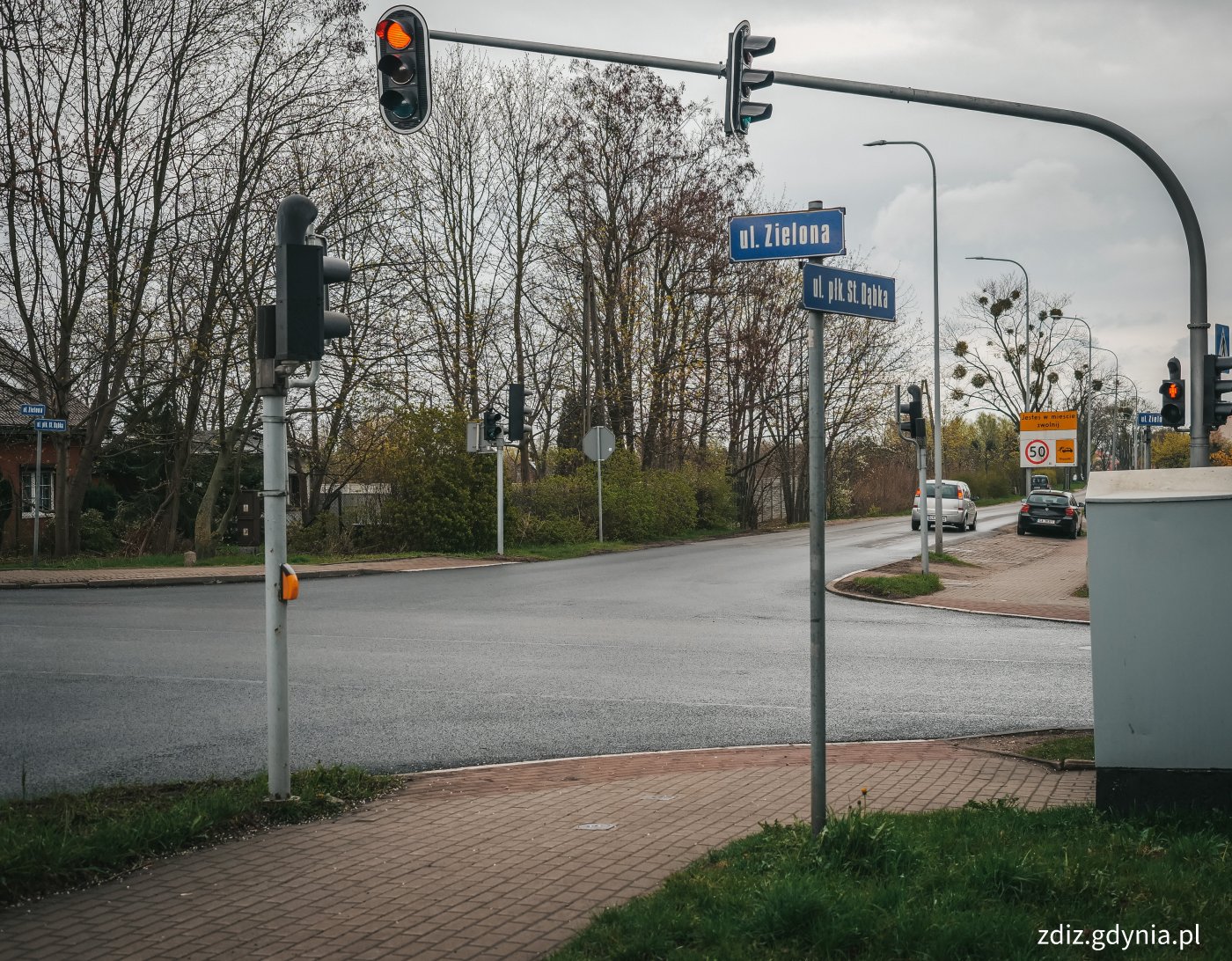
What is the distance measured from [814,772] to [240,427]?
26531 mm

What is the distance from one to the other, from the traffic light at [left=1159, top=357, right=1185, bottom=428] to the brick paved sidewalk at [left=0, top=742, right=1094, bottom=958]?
1163 cm

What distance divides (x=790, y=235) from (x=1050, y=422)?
1080 inches

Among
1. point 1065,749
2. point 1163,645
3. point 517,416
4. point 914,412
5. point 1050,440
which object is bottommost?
point 1065,749

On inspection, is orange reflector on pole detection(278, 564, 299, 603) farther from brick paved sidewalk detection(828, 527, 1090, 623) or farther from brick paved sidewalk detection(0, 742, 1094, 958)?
brick paved sidewalk detection(828, 527, 1090, 623)

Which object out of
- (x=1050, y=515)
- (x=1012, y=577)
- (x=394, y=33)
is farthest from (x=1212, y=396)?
(x=1050, y=515)

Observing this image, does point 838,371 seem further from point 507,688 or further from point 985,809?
point 985,809

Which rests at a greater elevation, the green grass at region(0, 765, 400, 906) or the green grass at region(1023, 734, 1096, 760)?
the green grass at region(0, 765, 400, 906)

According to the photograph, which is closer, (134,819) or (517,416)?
(134,819)

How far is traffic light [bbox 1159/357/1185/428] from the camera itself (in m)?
17.7

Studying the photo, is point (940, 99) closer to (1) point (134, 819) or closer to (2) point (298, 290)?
(2) point (298, 290)

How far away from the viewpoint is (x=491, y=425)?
28.2 meters

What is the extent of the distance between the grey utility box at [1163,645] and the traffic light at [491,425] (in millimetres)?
23064

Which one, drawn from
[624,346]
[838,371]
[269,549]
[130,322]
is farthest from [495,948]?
[838,371]

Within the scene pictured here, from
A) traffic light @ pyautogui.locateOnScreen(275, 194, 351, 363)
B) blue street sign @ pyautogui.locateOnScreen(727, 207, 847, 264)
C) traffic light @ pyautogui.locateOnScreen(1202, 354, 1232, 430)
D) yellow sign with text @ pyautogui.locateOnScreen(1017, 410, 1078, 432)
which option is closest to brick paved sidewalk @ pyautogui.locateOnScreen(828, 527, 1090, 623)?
traffic light @ pyautogui.locateOnScreen(1202, 354, 1232, 430)
